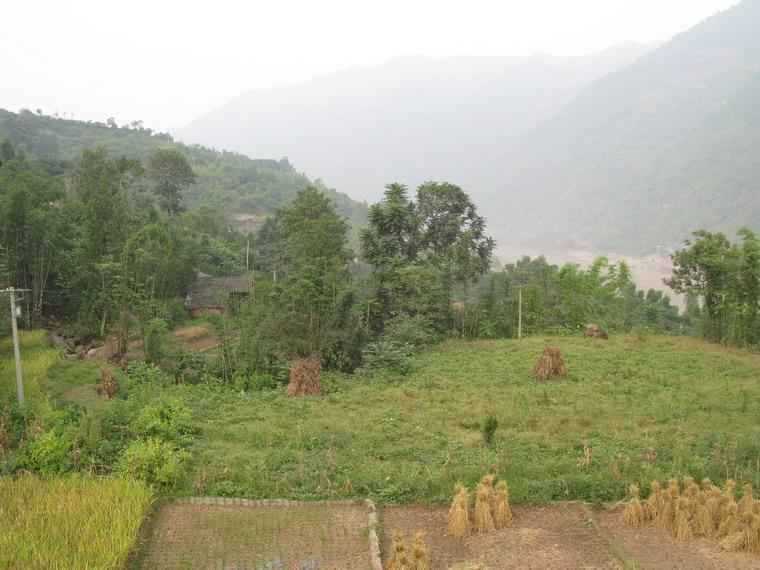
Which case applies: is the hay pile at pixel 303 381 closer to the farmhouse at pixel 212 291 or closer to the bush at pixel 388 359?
the bush at pixel 388 359

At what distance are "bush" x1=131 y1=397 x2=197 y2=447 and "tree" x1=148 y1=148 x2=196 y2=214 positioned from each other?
3094 centimetres

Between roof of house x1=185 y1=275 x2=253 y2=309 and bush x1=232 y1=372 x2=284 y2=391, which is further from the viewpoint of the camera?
roof of house x1=185 y1=275 x2=253 y2=309

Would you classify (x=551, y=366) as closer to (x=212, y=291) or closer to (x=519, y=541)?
(x=519, y=541)

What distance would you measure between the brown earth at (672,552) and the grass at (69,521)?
6.06 metres

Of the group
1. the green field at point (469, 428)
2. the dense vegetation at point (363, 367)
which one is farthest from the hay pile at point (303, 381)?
the dense vegetation at point (363, 367)

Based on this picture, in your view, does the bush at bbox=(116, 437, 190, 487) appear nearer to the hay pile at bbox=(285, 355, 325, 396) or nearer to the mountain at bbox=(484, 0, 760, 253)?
the hay pile at bbox=(285, 355, 325, 396)

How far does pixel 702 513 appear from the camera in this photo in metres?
7.56

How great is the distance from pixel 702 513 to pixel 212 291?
1007 inches

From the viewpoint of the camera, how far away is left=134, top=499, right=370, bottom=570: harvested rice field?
7.09 meters

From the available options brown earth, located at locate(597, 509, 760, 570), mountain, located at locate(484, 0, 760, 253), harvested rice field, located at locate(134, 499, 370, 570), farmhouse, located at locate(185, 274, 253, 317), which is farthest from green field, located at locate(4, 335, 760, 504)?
mountain, located at locate(484, 0, 760, 253)

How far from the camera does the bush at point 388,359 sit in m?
16.6

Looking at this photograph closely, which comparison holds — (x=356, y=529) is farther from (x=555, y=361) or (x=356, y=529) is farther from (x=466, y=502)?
(x=555, y=361)

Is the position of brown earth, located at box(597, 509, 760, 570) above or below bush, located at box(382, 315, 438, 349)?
below

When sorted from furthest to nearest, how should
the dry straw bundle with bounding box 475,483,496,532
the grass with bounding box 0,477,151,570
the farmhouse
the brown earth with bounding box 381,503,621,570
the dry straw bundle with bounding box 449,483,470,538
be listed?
the farmhouse → the dry straw bundle with bounding box 475,483,496,532 → the dry straw bundle with bounding box 449,483,470,538 → the brown earth with bounding box 381,503,621,570 → the grass with bounding box 0,477,151,570
